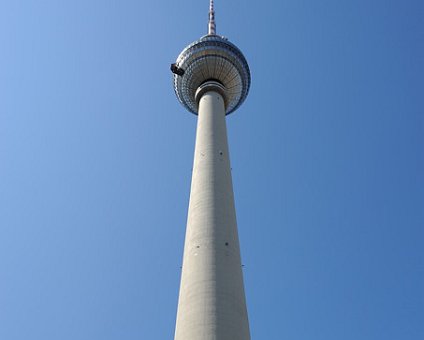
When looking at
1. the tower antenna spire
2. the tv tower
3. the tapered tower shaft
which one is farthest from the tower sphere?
the tapered tower shaft

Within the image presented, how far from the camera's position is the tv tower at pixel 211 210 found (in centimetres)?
2712

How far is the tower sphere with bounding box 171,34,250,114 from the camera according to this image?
53.2 metres

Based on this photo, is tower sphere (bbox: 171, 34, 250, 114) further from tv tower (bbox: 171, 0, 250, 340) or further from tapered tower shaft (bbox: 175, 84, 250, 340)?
tapered tower shaft (bbox: 175, 84, 250, 340)

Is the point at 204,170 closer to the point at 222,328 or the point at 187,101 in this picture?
the point at 222,328

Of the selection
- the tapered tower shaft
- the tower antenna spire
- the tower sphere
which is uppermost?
the tower antenna spire

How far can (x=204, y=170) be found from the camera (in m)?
38.2

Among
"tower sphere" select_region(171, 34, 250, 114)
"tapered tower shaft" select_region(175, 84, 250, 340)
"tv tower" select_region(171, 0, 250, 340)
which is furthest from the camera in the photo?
"tower sphere" select_region(171, 34, 250, 114)

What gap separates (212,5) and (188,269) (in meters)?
51.9

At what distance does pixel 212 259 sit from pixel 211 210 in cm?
501

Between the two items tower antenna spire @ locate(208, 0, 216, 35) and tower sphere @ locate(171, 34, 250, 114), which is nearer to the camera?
tower sphere @ locate(171, 34, 250, 114)

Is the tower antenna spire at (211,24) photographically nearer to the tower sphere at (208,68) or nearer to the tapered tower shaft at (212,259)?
the tower sphere at (208,68)

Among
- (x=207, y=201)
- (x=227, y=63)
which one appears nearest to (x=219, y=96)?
(x=227, y=63)

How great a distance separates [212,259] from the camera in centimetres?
3016

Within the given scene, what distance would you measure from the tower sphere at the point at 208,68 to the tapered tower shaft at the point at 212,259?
1340cm
